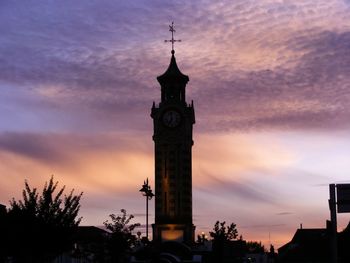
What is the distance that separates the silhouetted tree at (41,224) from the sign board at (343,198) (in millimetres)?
26097

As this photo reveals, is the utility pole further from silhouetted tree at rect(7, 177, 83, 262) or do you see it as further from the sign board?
silhouetted tree at rect(7, 177, 83, 262)

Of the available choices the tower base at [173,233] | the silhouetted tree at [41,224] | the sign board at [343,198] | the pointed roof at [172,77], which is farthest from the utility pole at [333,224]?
the pointed roof at [172,77]

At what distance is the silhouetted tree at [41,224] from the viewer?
50562mm

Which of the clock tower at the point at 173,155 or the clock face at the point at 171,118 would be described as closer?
the clock tower at the point at 173,155

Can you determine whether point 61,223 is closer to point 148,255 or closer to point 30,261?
point 30,261

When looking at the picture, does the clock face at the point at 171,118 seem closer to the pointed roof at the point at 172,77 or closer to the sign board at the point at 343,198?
the pointed roof at the point at 172,77

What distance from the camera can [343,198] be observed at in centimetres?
2895

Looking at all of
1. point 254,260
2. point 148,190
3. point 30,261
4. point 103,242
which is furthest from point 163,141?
point 30,261

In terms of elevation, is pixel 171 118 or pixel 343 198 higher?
pixel 171 118

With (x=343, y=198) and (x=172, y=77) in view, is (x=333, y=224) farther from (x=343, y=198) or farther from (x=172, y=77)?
(x=172, y=77)

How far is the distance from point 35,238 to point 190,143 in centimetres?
9725

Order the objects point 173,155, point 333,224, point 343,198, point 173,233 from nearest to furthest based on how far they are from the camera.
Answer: point 333,224, point 343,198, point 173,233, point 173,155

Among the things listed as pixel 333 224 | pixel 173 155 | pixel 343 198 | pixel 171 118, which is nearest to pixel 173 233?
pixel 173 155

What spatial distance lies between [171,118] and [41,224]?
9583 centimetres
